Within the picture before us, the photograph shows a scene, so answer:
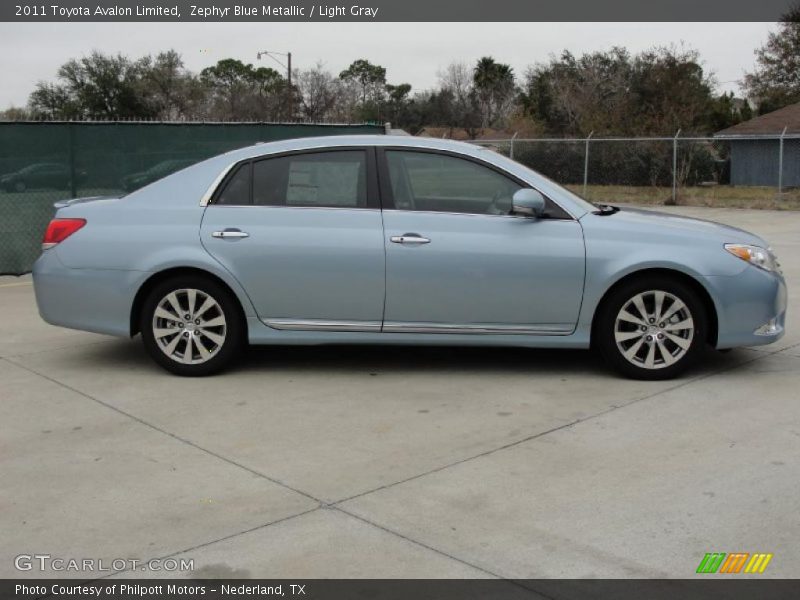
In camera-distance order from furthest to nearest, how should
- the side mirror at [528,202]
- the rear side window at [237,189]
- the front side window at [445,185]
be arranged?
the rear side window at [237,189], the front side window at [445,185], the side mirror at [528,202]

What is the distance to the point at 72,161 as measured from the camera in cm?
1191

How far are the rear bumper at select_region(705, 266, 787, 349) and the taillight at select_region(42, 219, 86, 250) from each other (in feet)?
13.9

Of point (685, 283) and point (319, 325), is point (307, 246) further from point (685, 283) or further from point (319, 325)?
point (685, 283)

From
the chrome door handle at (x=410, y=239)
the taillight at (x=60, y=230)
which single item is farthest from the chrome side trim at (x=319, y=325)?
the taillight at (x=60, y=230)

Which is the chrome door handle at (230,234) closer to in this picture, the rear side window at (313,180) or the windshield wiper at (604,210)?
the rear side window at (313,180)

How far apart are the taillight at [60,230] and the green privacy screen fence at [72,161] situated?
5.09 m

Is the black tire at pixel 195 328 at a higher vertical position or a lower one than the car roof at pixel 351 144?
lower

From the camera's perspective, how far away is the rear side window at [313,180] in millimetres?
6730

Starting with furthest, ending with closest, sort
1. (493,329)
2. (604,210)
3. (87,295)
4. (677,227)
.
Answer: (604,210)
(87,295)
(677,227)
(493,329)

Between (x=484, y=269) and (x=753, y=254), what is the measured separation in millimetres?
1783

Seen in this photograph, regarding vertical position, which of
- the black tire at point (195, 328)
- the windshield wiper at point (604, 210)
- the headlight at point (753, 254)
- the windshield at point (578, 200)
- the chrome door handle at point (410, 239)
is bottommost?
the black tire at point (195, 328)

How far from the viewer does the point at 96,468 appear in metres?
4.94

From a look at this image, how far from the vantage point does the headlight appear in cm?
653

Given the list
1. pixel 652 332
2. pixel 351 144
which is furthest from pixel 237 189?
pixel 652 332
